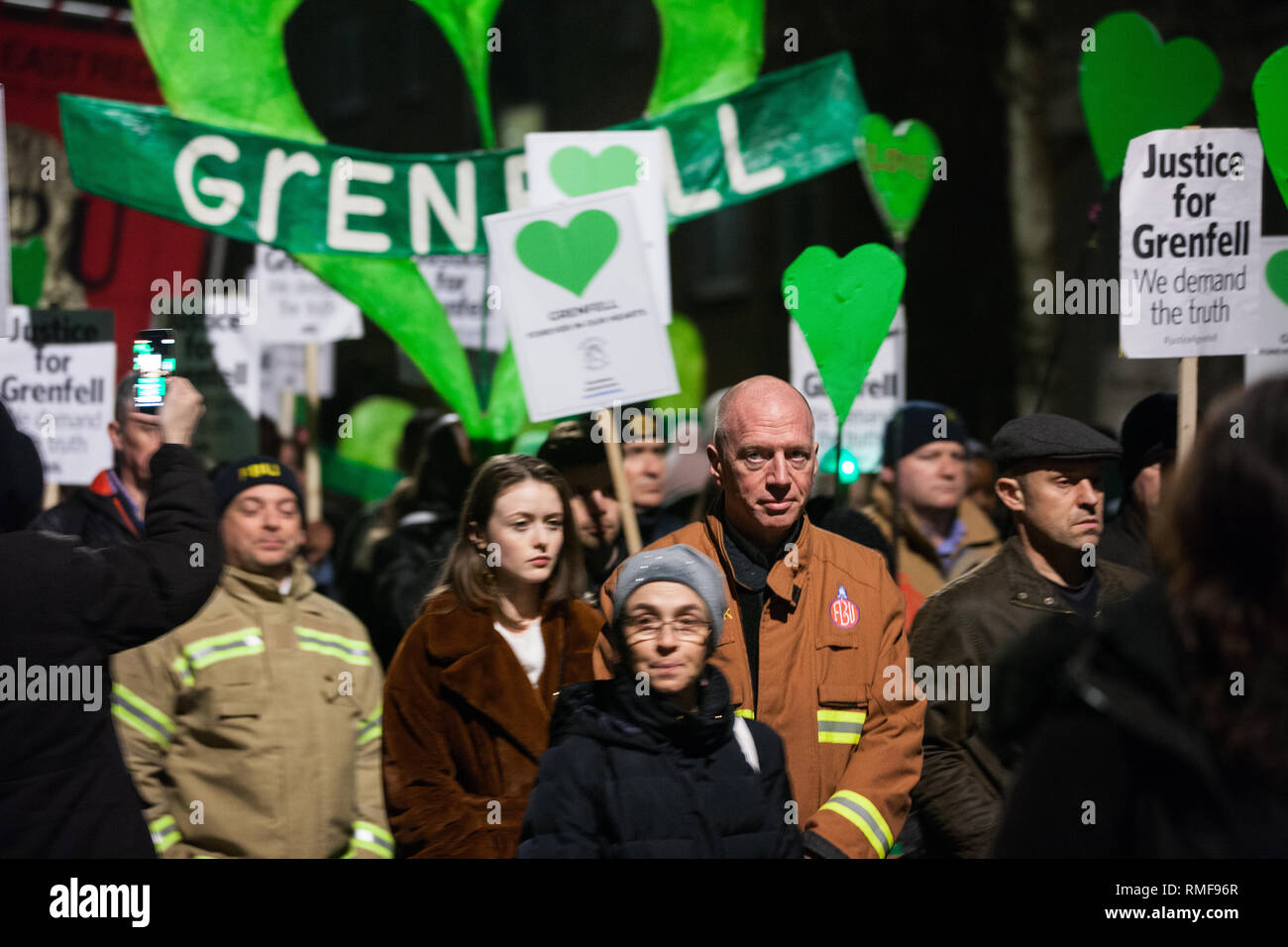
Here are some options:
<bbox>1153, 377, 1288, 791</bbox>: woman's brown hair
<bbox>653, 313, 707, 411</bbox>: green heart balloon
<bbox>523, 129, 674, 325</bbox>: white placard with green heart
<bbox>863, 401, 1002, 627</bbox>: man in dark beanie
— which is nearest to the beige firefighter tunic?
<bbox>523, 129, 674, 325</bbox>: white placard with green heart

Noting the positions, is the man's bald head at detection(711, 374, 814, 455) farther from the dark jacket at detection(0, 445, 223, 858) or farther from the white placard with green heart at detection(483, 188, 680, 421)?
the dark jacket at detection(0, 445, 223, 858)

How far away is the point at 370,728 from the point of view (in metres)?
4.48

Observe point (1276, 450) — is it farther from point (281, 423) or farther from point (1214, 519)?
point (281, 423)

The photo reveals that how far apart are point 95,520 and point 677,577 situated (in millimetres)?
2741

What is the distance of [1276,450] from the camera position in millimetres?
1824

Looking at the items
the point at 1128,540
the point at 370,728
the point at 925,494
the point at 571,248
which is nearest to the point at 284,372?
the point at 925,494

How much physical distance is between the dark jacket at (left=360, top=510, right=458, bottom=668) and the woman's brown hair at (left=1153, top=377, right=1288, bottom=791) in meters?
3.80

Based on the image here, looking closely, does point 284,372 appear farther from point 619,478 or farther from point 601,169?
point 619,478

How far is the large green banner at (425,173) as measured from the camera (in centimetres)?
568

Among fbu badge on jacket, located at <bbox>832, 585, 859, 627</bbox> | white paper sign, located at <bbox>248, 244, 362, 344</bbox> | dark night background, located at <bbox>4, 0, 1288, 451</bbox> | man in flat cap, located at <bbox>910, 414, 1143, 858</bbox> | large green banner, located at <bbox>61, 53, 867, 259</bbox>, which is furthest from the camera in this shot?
dark night background, located at <bbox>4, 0, 1288, 451</bbox>

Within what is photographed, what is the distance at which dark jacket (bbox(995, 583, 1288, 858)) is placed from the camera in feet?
5.91

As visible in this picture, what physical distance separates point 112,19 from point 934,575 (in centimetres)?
563

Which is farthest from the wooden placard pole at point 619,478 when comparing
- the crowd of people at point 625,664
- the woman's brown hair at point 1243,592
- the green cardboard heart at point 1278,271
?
the woman's brown hair at point 1243,592
